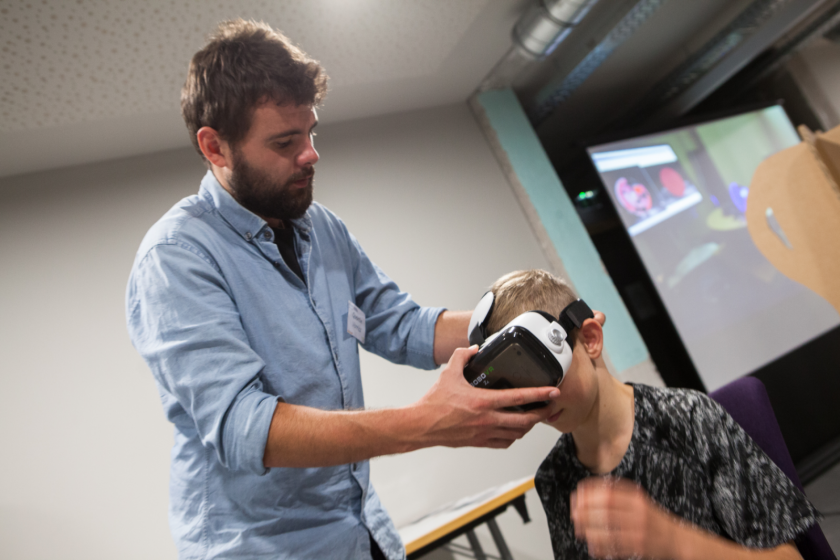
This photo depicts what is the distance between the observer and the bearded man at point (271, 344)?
784mm

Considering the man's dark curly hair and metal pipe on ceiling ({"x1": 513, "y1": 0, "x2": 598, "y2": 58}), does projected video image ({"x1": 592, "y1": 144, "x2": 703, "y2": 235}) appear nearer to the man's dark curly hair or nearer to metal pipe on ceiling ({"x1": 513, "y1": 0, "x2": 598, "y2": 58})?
metal pipe on ceiling ({"x1": 513, "y1": 0, "x2": 598, "y2": 58})

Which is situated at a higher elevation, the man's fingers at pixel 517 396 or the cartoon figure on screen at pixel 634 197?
the cartoon figure on screen at pixel 634 197

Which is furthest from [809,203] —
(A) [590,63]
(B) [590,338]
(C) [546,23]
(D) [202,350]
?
(D) [202,350]

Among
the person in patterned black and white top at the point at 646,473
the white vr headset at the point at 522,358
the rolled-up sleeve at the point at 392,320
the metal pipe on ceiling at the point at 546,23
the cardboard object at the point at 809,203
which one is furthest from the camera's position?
the metal pipe on ceiling at the point at 546,23

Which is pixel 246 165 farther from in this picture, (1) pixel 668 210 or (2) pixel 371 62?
(1) pixel 668 210

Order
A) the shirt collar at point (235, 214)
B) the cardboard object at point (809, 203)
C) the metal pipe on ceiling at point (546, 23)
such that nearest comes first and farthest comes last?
the shirt collar at point (235, 214) < the cardboard object at point (809, 203) < the metal pipe on ceiling at point (546, 23)

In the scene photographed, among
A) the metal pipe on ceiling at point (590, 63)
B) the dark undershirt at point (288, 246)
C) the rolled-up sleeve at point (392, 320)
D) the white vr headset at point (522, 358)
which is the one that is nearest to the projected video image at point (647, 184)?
the metal pipe on ceiling at point (590, 63)

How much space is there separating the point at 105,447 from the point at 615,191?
328cm

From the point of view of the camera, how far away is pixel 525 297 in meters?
0.98

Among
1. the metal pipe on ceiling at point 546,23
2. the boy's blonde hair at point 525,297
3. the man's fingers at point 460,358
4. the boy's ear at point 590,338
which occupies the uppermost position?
the metal pipe on ceiling at point 546,23

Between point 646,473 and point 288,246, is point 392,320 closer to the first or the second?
point 288,246

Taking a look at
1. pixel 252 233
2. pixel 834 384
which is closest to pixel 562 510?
pixel 252 233

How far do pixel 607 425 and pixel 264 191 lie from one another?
34.4 inches

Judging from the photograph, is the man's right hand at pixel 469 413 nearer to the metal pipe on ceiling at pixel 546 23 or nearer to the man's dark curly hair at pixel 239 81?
the man's dark curly hair at pixel 239 81
